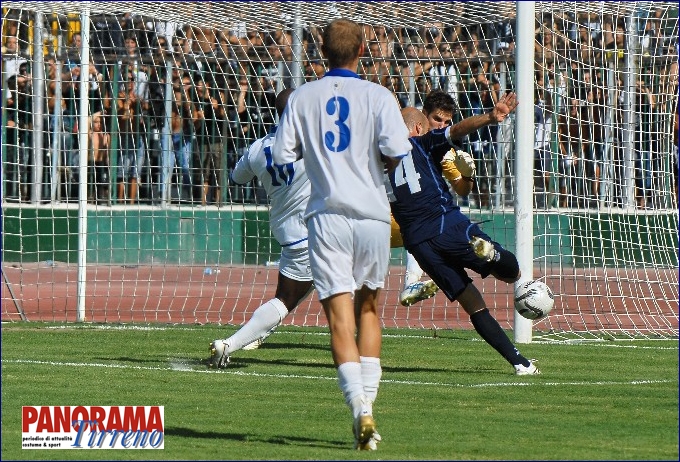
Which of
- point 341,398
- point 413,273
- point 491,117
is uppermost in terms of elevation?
point 491,117

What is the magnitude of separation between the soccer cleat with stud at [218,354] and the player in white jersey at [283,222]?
17 millimetres

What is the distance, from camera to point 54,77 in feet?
52.5

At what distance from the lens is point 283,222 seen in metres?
10.3

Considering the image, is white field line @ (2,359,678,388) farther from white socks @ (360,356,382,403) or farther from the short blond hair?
the short blond hair

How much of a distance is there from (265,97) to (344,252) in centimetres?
983

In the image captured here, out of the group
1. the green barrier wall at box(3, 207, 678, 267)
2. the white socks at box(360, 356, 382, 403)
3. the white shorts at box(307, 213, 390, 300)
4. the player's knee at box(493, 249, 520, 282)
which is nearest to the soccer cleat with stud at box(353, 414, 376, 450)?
the white socks at box(360, 356, 382, 403)

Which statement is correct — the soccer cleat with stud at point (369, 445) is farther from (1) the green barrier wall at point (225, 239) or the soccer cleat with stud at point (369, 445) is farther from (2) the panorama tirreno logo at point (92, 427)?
(1) the green barrier wall at point (225, 239)

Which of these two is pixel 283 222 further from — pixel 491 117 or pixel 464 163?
pixel 491 117

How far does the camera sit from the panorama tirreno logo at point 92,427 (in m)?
6.29

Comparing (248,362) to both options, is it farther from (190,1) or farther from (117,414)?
(190,1)

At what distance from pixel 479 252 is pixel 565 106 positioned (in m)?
4.85

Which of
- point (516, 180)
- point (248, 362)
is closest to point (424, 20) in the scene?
point (516, 180)

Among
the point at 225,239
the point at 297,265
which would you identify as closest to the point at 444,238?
the point at 297,265

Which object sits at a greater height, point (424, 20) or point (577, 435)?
point (424, 20)
